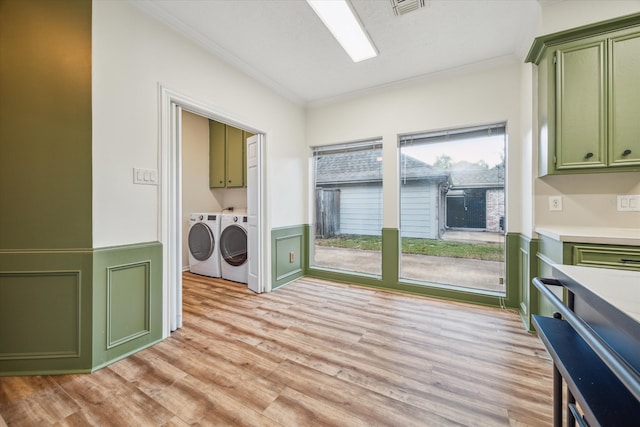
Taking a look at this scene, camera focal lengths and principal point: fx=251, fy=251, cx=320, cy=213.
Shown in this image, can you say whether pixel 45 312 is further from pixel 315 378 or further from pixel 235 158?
pixel 235 158

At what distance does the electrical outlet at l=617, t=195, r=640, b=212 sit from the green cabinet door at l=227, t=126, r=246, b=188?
4.24m

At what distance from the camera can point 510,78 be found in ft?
8.65

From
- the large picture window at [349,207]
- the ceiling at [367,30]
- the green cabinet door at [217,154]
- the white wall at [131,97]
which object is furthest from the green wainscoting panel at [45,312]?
the green cabinet door at [217,154]

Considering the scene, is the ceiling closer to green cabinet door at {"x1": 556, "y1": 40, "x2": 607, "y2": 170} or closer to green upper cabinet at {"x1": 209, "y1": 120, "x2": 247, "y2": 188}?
green cabinet door at {"x1": 556, "y1": 40, "x2": 607, "y2": 170}

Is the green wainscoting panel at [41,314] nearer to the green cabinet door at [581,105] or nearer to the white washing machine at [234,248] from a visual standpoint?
the white washing machine at [234,248]

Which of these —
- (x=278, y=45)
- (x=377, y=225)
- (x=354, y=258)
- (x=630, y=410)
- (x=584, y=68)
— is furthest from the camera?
(x=354, y=258)

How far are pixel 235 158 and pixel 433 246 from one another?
3306 mm

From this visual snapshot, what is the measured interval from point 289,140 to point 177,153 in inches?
65.0

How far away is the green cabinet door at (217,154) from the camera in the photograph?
434 centimetres

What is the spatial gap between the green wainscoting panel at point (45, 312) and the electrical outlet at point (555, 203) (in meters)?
3.64

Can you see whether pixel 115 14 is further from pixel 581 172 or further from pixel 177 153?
pixel 581 172

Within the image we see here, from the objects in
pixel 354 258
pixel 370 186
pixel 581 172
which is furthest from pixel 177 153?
pixel 581 172

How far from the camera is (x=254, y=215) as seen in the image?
3.31 metres

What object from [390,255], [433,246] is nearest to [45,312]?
[390,255]
